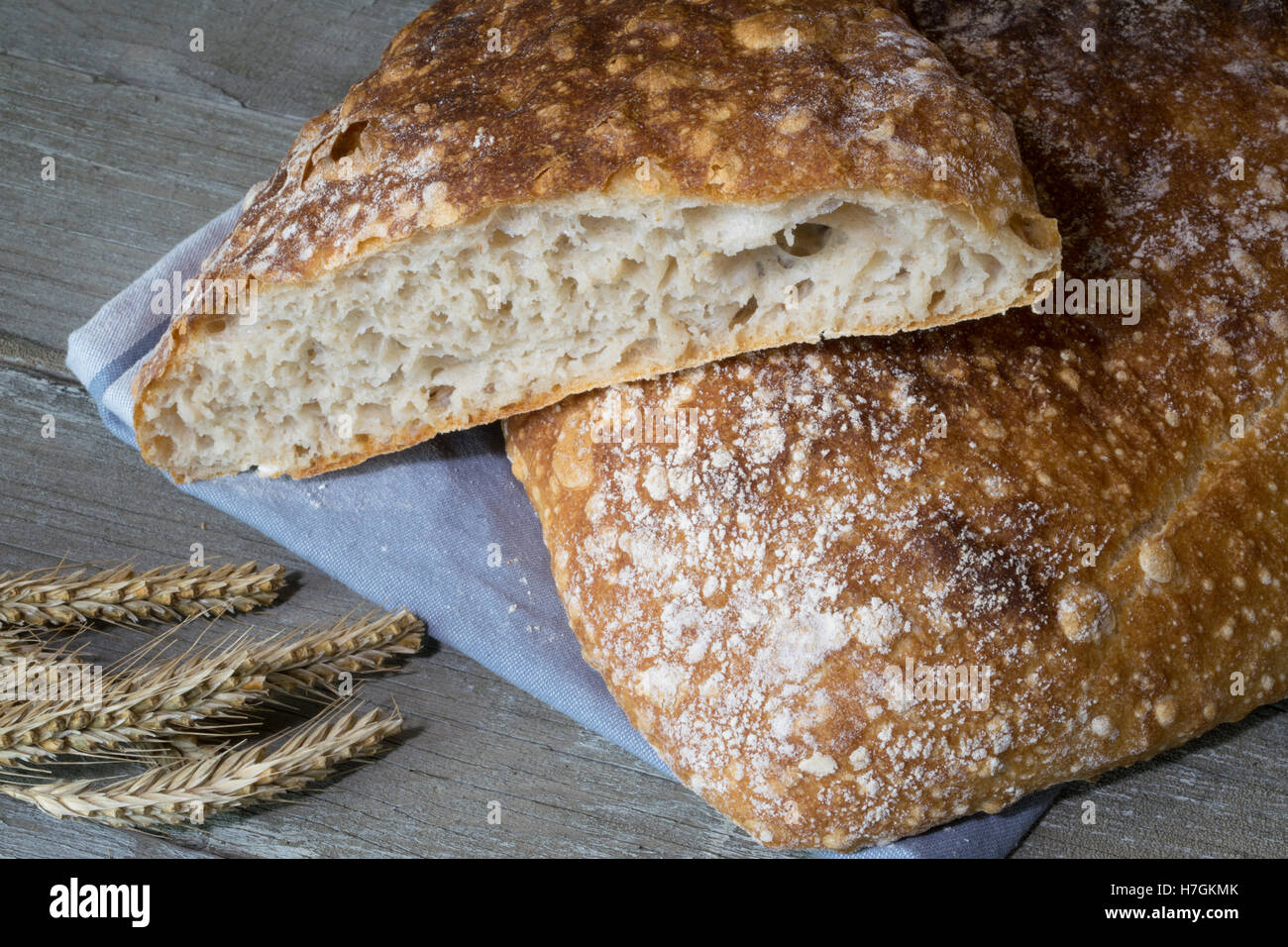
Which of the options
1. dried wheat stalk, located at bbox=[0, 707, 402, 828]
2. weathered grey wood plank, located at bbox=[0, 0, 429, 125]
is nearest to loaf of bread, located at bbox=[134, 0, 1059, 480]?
dried wheat stalk, located at bbox=[0, 707, 402, 828]

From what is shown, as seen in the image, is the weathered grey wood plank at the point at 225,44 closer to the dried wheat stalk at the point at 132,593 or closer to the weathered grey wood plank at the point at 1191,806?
the dried wheat stalk at the point at 132,593

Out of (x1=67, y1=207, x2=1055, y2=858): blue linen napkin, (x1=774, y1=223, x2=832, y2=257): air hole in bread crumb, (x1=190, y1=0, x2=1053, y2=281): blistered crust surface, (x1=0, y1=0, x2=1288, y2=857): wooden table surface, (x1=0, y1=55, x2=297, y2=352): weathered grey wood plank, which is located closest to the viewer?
(x1=190, y1=0, x2=1053, y2=281): blistered crust surface

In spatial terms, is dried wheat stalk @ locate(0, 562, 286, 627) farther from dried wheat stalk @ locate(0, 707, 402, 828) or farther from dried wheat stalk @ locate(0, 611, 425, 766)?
dried wheat stalk @ locate(0, 707, 402, 828)

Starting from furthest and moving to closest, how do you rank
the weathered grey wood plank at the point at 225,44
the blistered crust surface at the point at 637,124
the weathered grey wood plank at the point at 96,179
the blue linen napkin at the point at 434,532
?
1. the weathered grey wood plank at the point at 225,44
2. the weathered grey wood plank at the point at 96,179
3. the blue linen napkin at the point at 434,532
4. the blistered crust surface at the point at 637,124

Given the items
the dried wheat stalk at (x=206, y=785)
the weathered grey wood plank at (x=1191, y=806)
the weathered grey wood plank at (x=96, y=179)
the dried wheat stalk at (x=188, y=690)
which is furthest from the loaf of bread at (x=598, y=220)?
the weathered grey wood plank at (x=1191, y=806)

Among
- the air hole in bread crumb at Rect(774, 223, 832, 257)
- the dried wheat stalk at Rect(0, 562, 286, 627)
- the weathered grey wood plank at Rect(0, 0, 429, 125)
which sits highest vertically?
the weathered grey wood plank at Rect(0, 0, 429, 125)

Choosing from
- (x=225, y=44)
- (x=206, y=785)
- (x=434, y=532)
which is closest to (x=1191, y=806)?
(x=434, y=532)
